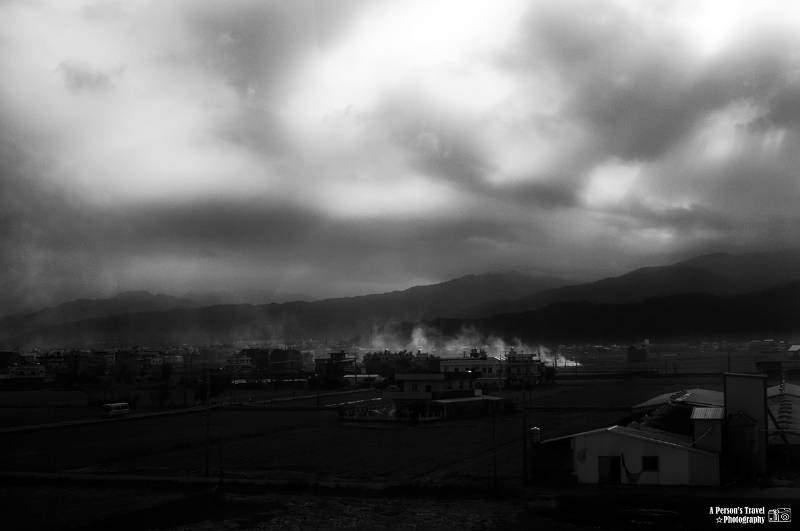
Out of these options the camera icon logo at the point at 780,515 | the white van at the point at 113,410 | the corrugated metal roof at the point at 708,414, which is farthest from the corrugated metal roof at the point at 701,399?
the white van at the point at 113,410

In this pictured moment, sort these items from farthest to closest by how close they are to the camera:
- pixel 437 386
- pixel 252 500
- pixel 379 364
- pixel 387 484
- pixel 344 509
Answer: pixel 379 364 < pixel 437 386 < pixel 387 484 < pixel 252 500 < pixel 344 509

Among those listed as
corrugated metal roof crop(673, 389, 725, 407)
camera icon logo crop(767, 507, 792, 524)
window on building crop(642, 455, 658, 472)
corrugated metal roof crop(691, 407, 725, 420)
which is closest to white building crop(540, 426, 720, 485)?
window on building crop(642, 455, 658, 472)

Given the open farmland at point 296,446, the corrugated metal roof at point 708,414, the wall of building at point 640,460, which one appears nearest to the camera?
the wall of building at point 640,460

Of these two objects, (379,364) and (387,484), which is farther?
(379,364)

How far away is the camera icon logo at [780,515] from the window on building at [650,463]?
17.2 ft

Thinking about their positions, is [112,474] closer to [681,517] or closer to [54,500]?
[54,500]

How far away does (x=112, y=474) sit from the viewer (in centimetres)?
3120

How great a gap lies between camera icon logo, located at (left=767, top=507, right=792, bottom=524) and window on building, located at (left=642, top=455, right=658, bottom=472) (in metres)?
5.25

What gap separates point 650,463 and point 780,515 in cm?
571

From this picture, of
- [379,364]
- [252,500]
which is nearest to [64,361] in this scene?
[379,364]

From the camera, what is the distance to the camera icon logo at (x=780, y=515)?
19.0 m

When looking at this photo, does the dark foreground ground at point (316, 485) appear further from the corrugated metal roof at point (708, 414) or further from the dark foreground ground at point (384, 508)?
the corrugated metal roof at point (708, 414)

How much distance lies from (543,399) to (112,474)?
43356 millimetres

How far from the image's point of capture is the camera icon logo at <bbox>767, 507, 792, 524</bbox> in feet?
62.5
